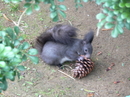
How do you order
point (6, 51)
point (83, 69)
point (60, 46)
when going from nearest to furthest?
point (6, 51) → point (83, 69) → point (60, 46)

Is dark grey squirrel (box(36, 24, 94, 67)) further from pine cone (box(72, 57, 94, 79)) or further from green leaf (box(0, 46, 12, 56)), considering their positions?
green leaf (box(0, 46, 12, 56))

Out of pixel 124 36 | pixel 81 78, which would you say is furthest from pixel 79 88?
pixel 124 36

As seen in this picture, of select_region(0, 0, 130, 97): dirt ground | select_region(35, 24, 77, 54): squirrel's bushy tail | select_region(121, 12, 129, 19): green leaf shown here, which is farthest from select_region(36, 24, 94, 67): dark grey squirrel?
select_region(121, 12, 129, 19): green leaf

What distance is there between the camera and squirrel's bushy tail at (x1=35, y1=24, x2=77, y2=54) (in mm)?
2262

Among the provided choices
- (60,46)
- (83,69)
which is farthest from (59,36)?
(83,69)

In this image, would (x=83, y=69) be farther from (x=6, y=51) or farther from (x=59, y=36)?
(x=6, y=51)

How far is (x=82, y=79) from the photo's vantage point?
2221mm

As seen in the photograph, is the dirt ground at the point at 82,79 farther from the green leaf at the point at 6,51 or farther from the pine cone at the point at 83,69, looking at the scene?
the green leaf at the point at 6,51

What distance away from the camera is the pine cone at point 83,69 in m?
2.18

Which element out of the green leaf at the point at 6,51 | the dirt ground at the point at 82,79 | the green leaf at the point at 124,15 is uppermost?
the green leaf at the point at 6,51

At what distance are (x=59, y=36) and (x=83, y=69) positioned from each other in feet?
1.42

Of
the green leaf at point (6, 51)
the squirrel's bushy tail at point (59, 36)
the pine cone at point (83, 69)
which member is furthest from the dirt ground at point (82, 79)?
the green leaf at point (6, 51)

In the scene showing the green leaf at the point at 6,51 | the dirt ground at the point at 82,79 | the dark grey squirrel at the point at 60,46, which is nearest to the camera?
the green leaf at the point at 6,51

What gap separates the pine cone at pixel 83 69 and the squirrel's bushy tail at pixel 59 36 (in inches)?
11.6
